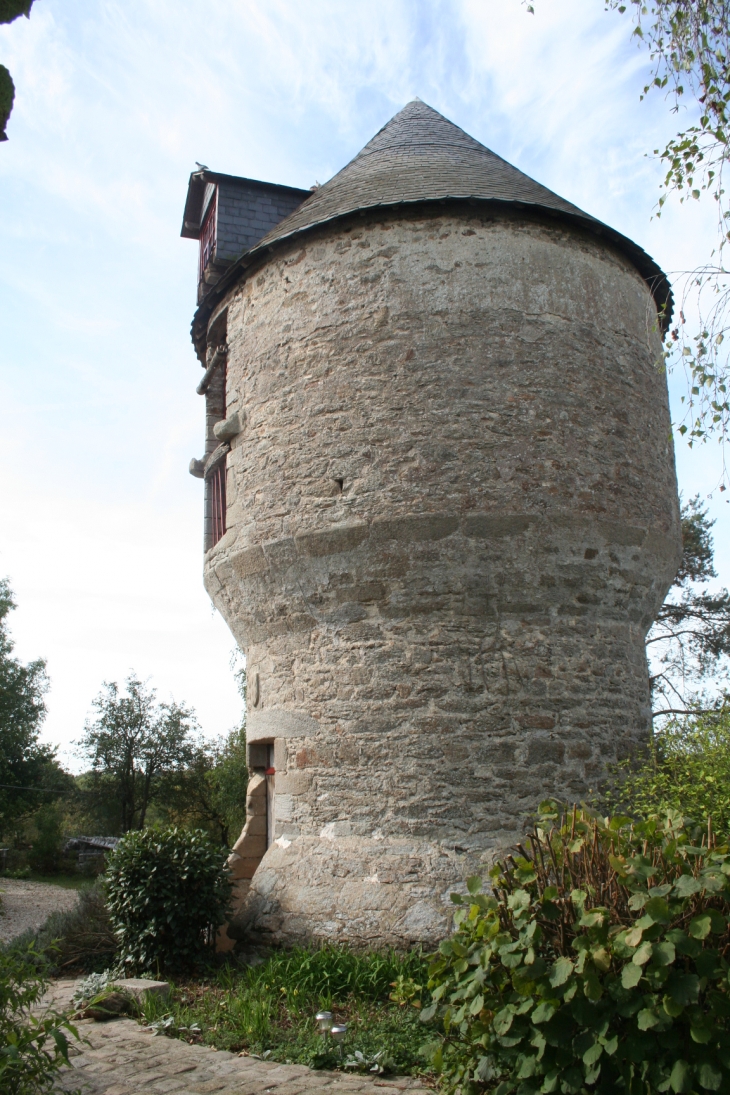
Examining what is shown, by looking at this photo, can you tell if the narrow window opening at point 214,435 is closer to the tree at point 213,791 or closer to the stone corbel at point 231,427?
the stone corbel at point 231,427

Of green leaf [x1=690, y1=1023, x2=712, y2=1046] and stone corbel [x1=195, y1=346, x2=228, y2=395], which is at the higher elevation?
stone corbel [x1=195, y1=346, x2=228, y2=395]

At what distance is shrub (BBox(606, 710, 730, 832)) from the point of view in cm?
525

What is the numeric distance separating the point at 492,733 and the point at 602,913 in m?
2.82

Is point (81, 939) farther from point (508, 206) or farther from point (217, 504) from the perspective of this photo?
point (508, 206)

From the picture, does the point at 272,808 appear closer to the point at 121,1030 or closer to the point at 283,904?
the point at 283,904

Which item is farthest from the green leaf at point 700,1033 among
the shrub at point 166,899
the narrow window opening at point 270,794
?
the narrow window opening at point 270,794

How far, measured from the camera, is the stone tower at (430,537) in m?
6.03

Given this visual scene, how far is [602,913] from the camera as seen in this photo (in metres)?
3.21

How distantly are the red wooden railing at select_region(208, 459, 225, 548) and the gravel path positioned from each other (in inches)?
201

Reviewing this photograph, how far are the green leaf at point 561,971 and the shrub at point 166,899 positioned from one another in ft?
12.8

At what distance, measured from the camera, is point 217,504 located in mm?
8141

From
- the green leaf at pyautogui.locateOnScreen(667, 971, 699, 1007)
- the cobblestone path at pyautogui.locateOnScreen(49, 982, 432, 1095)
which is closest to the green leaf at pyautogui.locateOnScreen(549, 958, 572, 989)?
the green leaf at pyautogui.locateOnScreen(667, 971, 699, 1007)

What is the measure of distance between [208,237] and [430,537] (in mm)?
5544

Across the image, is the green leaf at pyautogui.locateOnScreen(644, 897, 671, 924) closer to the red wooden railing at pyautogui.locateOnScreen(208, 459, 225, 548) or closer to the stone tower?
the stone tower
